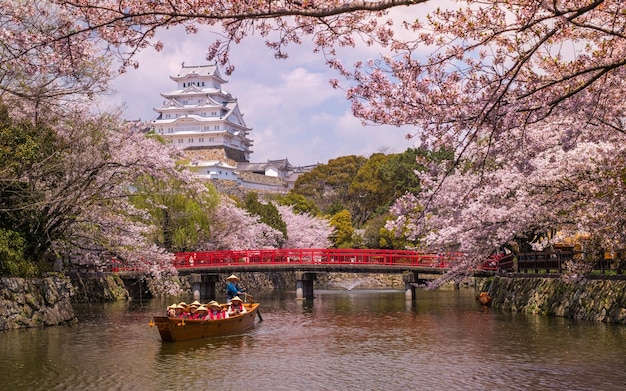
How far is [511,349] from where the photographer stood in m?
17.5

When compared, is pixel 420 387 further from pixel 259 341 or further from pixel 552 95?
pixel 259 341

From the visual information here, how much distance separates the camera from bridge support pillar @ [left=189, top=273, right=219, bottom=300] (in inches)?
1576

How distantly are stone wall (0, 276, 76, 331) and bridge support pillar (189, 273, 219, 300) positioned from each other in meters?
16.8

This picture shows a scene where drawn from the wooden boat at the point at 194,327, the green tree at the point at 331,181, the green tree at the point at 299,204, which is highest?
the green tree at the point at 331,181

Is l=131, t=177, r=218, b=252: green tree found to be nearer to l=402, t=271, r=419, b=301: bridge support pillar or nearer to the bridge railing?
the bridge railing

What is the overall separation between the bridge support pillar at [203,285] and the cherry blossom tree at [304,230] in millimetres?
14584

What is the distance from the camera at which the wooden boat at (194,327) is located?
730 inches

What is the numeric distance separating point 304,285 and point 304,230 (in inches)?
752

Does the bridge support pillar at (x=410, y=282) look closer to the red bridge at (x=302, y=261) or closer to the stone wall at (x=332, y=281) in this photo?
the red bridge at (x=302, y=261)

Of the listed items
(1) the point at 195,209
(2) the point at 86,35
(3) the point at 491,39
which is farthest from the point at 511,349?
(1) the point at 195,209

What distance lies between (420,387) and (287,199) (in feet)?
175

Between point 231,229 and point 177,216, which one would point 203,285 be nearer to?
point 177,216

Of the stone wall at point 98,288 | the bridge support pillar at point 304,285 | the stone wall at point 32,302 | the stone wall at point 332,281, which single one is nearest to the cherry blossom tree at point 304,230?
the stone wall at point 332,281

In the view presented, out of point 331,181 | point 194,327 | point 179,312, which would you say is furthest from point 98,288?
point 331,181
